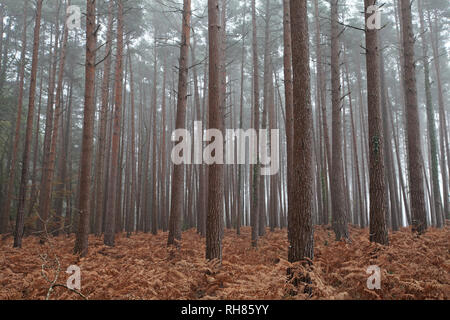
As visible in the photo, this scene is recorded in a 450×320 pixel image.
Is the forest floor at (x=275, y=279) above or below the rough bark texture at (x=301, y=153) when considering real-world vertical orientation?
below

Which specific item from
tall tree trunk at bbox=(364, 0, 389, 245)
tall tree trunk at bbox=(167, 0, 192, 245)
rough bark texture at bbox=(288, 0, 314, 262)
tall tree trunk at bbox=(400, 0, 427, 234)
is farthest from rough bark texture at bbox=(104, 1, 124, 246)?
tall tree trunk at bbox=(400, 0, 427, 234)

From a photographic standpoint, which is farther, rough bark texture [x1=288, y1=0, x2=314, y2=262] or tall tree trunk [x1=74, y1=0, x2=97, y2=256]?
tall tree trunk [x1=74, y1=0, x2=97, y2=256]

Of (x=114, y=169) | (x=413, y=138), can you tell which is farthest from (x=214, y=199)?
(x=413, y=138)

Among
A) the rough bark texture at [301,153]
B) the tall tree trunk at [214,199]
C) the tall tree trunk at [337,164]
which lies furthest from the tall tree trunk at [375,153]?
the tall tree trunk at [214,199]

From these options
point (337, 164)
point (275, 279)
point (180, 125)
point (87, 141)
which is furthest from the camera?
point (337, 164)

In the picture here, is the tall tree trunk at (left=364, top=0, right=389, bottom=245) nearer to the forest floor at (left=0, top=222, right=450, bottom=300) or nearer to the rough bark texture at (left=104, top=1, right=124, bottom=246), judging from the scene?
the forest floor at (left=0, top=222, right=450, bottom=300)

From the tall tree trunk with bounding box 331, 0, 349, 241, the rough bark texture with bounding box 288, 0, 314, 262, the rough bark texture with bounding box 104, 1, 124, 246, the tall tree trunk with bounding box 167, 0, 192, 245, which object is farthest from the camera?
the rough bark texture with bounding box 104, 1, 124, 246

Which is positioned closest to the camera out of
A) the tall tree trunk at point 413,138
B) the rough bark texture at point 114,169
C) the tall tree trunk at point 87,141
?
the tall tree trunk at point 87,141

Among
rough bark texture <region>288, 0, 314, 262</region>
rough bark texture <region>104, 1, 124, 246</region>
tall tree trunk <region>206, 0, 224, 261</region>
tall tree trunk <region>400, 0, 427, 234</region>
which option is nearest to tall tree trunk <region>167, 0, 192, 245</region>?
tall tree trunk <region>206, 0, 224, 261</region>

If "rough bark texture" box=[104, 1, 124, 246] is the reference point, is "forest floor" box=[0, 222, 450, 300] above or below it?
below

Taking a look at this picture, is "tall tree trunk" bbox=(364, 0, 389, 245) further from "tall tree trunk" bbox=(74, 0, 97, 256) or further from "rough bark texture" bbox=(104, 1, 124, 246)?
"rough bark texture" bbox=(104, 1, 124, 246)

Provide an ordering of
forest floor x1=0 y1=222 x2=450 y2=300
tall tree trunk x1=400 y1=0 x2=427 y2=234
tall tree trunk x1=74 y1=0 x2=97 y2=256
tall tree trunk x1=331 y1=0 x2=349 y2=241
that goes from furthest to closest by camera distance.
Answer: tall tree trunk x1=331 y1=0 x2=349 y2=241 → tall tree trunk x1=400 y1=0 x2=427 y2=234 → tall tree trunk x1=74 y1=0 x2=97 y2=256 → forest floor x1=0 y1=222 x2=450 y2=300

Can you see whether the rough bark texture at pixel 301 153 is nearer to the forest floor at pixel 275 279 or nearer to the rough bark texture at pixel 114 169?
the forest floor at pixel 275 279

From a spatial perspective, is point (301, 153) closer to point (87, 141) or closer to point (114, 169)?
point (87, 141)
